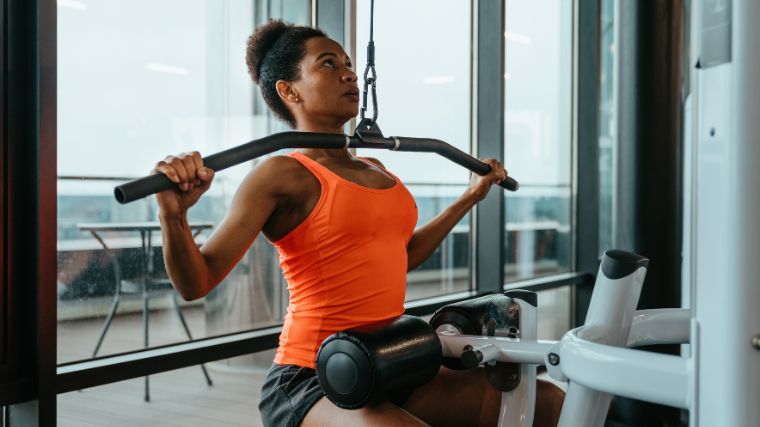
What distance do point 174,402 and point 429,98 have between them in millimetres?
Result: 1837

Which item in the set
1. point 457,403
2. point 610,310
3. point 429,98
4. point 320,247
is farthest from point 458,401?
point 429,98

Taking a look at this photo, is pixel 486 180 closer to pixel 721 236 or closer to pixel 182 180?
pixel 182 180

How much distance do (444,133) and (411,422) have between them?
2603 mm

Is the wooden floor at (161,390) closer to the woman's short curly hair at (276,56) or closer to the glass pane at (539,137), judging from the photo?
the woman's short curly hair at (276,56)

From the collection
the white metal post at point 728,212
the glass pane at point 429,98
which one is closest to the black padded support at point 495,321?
the white metal post at point 728,212

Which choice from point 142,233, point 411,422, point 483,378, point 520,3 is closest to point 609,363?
point 411,422

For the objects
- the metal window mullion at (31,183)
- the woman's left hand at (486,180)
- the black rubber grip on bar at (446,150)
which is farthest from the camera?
the woman's left hand at (486,180)

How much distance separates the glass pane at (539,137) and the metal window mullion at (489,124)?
59 cm

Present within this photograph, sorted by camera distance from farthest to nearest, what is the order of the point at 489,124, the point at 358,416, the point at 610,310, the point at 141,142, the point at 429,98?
the point at 429,98
the point at 489,124
the point at 141,142
the point at 358,416
the point at 610,310

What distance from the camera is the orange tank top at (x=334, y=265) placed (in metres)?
1.43

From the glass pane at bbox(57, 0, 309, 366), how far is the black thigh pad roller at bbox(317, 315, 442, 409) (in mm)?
1327

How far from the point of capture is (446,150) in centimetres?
163

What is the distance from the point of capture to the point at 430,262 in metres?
4.04

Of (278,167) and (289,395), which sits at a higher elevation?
(278,167)
